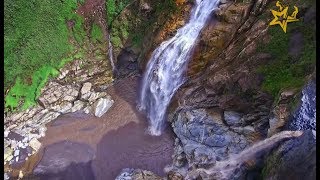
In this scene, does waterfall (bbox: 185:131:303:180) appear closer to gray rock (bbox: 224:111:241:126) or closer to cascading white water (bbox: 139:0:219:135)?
gray rock (bbox: 224:111:241:126)

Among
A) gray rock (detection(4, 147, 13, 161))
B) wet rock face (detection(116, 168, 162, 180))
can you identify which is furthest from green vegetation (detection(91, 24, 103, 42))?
wet rock face (detection(116, 168, 162, 180))

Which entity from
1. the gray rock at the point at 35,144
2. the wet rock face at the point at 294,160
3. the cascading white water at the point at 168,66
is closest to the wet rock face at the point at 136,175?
the cascading white water at the point at 168,66

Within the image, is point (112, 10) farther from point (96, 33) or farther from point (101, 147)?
point (101, 147)

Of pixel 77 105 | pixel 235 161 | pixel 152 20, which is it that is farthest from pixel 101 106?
pixel 235 161

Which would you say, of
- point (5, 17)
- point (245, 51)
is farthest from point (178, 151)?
point (5, 17)

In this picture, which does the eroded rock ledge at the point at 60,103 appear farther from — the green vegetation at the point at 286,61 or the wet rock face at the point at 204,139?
the green vegetation at the point at 286,61

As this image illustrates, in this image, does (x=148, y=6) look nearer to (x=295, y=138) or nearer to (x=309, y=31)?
(x=309, y=31)

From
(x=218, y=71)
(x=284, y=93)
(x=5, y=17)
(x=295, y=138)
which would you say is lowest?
(x=295, y=138)
